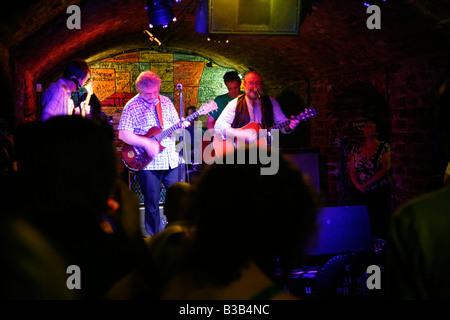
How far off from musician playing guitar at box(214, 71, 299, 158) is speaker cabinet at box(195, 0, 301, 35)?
3.19ft

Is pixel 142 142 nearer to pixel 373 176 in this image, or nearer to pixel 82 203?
pixel 373 176

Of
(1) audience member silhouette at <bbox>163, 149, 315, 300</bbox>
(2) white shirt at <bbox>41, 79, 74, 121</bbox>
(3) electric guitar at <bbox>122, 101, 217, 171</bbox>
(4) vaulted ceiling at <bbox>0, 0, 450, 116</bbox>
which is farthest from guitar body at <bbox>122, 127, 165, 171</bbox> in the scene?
(1) audience member silhouette at <bbox>163, 149, 315, 300</bbox>

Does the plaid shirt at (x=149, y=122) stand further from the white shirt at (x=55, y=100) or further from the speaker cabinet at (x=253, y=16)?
the speaker cabinet at (x=253, y=16)

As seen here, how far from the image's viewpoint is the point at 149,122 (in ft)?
15.6

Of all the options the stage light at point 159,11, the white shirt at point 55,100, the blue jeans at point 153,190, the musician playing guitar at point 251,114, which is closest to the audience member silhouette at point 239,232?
the white shirt at point 55,100

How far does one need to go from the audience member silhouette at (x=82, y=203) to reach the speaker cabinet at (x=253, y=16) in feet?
11.4

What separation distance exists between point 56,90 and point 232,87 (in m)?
3.69

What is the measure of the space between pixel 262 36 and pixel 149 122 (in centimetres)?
222

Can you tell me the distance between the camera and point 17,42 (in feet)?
16.4

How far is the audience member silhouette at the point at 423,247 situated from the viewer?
112cm

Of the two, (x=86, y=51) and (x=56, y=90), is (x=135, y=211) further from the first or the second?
(x=86, y=51)

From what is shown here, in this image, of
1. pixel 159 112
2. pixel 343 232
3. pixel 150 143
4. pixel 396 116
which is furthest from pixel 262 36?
pixel 343 232

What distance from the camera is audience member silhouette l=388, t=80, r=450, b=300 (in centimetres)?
112
